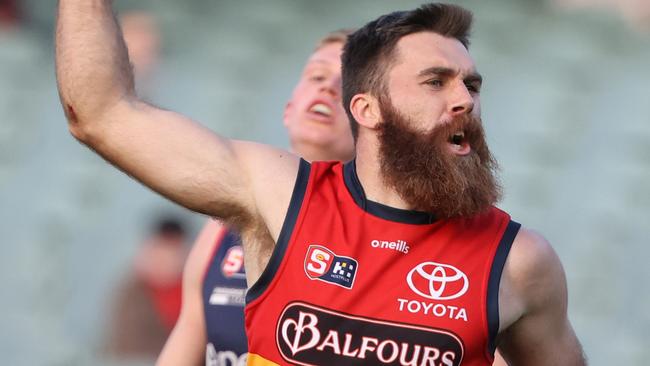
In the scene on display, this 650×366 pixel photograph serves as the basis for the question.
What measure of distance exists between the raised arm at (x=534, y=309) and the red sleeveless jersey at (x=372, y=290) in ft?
0.17

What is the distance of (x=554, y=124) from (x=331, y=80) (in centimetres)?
426

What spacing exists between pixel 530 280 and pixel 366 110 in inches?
28.8

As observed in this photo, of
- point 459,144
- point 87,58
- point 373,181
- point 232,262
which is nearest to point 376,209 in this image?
point 373,181

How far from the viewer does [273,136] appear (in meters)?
8.95

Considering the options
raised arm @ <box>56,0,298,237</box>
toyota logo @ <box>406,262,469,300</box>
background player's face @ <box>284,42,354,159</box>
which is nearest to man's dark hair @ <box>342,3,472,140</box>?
raised arm @ <box>56,0,298,237</box>

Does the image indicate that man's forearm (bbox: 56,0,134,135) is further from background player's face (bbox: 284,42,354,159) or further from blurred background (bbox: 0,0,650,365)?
blurred background (bbox: 0,0,650,365)

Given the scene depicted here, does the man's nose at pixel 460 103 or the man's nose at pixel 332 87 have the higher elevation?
the man's nose at pixel 332 87

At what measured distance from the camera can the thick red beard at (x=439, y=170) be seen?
372cm

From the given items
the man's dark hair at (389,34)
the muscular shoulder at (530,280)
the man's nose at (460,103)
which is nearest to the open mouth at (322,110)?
the man's dark hair at (389,34)

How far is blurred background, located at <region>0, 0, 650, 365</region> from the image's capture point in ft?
28.0

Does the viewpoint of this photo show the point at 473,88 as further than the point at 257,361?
Yes

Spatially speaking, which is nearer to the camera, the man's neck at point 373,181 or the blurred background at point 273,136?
the man's neck at point 373,181

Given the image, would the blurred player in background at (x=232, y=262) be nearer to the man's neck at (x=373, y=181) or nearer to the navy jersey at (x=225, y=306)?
the navy jersey at (x=225, y=306)

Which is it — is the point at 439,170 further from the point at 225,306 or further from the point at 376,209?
the point at 225,306
